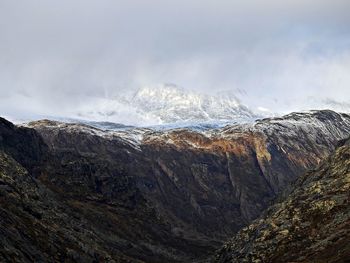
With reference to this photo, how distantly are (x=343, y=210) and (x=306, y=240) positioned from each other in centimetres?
961

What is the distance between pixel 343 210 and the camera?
355 feet

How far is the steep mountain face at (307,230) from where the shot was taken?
96250 millimetres

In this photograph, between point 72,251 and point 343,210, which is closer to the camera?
point 343,210

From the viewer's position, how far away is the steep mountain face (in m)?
96.2

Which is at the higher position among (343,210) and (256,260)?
(343,210)

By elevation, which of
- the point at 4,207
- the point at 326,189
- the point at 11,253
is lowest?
the point at 11,253

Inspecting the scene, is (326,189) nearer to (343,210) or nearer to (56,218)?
(343,210)

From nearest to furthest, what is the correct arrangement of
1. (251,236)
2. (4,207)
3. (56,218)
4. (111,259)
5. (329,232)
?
1. (329,232)
2. (251,236)
3. (4,207)
4. (111,259)
5. (56,218)

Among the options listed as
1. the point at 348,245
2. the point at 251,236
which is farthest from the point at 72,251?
the point at 348,245

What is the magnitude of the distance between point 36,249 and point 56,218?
66408mm

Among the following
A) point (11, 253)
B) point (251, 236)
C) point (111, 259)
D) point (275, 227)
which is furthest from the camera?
point (111, 259)

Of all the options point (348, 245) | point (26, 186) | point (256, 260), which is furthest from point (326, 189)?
point (26, 186)

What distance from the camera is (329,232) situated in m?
102

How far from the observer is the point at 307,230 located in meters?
109
